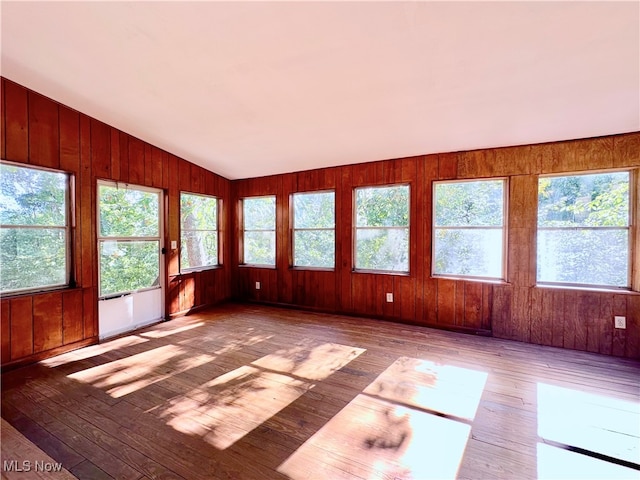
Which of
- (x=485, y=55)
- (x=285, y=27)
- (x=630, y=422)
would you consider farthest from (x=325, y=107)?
(x=630, y=422)

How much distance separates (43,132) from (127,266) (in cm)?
178

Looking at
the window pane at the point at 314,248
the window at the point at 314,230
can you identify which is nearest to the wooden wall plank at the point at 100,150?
the window at the point at 314,230

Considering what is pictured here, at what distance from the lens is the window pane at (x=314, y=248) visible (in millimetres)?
4820

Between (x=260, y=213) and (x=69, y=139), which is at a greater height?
(x=69, y=139)

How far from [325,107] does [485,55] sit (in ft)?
4.73

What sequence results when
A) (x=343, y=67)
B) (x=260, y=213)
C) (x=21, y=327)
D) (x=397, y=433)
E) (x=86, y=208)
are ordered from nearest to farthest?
1. (x=397, y=433)
2. (x=343, y=67)
3. (x=21, y=327)
4. (x=86, y=208)
5. (x=260, y=213)

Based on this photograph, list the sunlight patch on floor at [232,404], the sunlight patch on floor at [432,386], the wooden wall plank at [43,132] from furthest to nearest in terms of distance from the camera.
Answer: the wooden wall plank at [43,132]
the sunlight patch on floor at [432,386]
the sunlight patch on floor at [232,404]

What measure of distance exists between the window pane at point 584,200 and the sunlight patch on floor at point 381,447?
2.79 meters

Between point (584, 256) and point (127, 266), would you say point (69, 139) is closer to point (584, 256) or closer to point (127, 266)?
point (127, 266)

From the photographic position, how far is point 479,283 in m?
3.72

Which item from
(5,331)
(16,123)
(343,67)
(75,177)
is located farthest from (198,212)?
(343,67)

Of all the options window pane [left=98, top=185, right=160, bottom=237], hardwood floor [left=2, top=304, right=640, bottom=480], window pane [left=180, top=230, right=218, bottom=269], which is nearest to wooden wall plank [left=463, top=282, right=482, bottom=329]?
hardwood floor [left=2, top=304, right=640, bottom=480]

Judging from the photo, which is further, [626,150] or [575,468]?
[626,150]

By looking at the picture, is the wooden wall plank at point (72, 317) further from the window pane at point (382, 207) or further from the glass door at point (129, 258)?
the window pane at point (382, 207)
